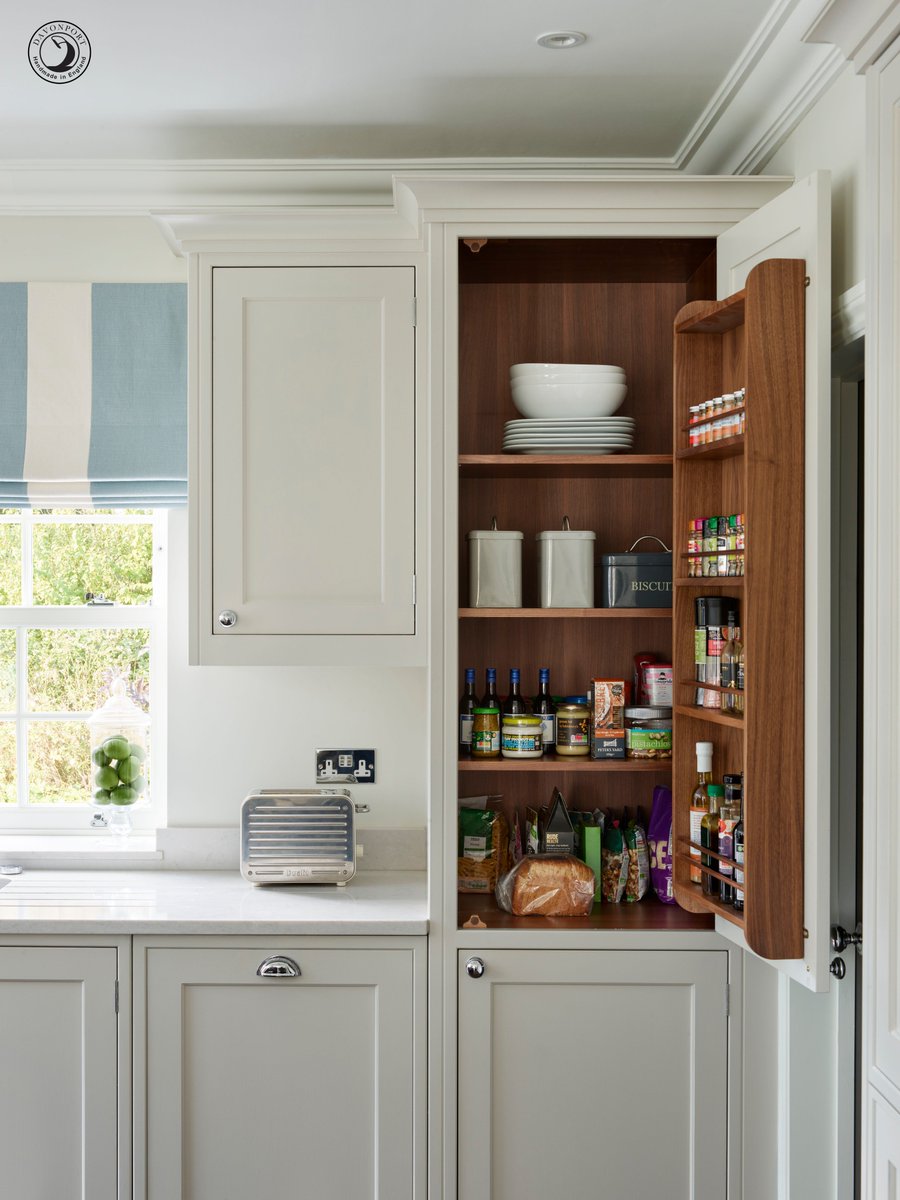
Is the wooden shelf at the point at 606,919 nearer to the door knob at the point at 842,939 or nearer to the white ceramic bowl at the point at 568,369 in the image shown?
the door knob at the point at 842,939

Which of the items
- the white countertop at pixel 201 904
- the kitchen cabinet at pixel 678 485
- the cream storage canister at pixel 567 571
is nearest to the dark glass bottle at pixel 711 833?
the kitchen cabinet at pixel 678 485

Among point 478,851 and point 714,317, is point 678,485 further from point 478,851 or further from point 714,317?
point 478,851

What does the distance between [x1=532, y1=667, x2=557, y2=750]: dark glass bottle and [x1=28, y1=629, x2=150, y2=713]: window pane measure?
3.68ft

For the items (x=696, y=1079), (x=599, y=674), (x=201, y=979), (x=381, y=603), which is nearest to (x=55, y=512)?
(x=381, y=603)

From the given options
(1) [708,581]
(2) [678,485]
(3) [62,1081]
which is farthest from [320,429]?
(3) [62,1081]

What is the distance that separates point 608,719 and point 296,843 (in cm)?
79

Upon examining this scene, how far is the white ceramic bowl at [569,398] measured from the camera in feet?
7.20

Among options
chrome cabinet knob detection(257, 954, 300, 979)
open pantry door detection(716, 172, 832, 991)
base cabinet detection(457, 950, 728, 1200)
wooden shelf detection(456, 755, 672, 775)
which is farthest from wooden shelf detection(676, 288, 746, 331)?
chrome cabinet knob detection(257, 954, 300, 979)

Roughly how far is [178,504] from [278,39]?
113 centimetres

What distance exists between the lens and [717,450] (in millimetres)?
1959

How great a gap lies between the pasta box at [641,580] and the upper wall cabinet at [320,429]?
1.49ft

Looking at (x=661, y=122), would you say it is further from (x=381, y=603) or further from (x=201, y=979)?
(x=201, y=979)

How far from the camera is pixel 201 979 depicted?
Answer: 2104 mm

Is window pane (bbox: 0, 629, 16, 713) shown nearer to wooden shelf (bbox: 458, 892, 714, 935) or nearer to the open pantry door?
wooden shelf (bbox: 458, 892, 714, 935)
